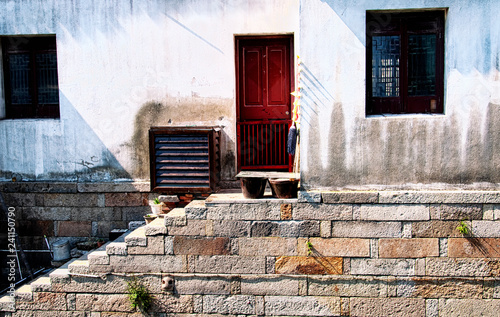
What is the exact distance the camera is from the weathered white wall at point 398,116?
17.7 ft

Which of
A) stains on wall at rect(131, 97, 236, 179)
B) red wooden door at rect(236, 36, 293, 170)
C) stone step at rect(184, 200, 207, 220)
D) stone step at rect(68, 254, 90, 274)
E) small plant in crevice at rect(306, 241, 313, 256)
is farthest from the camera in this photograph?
red wooden door at rect(236, 36, 293, 170)

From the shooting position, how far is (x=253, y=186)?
5.61 meters

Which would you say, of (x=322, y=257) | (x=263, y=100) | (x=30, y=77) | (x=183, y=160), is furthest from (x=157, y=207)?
(x=30, y=77)

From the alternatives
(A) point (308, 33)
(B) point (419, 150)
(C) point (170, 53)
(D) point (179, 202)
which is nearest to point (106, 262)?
(D) point (179, 202)

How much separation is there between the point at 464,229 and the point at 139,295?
14.4 ft

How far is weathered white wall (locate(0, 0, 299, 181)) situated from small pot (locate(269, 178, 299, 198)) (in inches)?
57.1

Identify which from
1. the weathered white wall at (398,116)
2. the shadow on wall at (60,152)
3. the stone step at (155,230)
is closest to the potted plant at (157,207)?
the shadow on wall at (60,152)

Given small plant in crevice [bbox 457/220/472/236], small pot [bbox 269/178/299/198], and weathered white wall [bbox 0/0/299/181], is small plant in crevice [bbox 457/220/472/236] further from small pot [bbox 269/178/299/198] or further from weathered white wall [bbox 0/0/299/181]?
weathered white wall [bbox 0/0/299/181]

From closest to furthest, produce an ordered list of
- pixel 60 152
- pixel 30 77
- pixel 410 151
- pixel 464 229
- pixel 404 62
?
pixel 464 229 → pixel 410 151 → pixel 404 62 → pixel 60 152 → pixel 30 77

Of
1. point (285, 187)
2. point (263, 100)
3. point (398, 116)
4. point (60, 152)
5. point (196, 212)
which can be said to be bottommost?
point (196, 212)

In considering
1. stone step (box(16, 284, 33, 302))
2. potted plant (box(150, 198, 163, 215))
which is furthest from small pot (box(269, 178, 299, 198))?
stone step (box(16, 284, 33, 302))

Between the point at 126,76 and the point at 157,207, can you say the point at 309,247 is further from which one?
the point at 126,76

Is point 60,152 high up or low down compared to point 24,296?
up

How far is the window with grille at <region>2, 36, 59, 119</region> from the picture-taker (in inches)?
278
